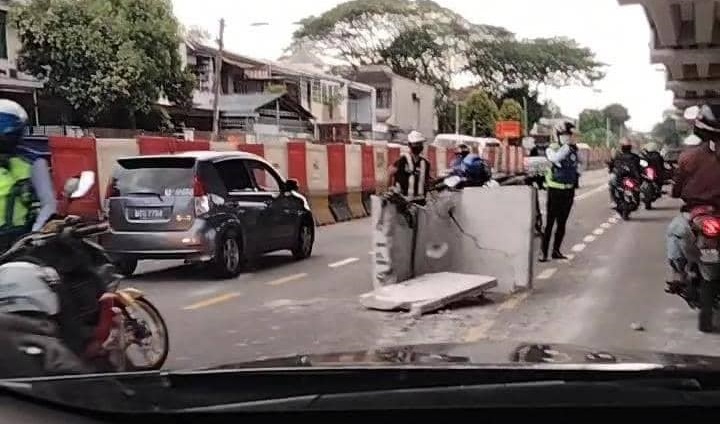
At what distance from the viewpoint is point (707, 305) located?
775 centimetres

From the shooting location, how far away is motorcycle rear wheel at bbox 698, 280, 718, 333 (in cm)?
762

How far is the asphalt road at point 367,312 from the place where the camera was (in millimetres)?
7602

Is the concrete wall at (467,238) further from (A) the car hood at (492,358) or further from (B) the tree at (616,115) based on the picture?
(B) the tree at (616,115)

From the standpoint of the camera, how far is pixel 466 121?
7256cm

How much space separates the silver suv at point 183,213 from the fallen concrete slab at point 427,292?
251cm

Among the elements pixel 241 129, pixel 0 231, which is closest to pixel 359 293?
pixel 0 231

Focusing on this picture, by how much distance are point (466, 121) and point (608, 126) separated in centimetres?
2994

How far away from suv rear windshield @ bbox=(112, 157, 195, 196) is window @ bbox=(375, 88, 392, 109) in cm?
5645

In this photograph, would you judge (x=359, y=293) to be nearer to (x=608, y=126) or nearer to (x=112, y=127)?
(x=112, y=127)

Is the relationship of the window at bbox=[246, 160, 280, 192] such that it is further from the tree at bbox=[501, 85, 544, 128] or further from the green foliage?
the tree at bbox=[501, 85, 544, 128]

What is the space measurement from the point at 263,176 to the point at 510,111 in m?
60.2

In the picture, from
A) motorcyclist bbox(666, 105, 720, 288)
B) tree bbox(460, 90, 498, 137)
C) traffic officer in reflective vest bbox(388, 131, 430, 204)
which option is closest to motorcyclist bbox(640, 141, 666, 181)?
traffic officer in reflective vest bbox(388, 131, 430, 204)

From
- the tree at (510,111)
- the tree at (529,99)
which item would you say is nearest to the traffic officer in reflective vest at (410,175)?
the tree at (510,111)

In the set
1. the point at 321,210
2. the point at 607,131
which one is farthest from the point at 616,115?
the point at 321,210
